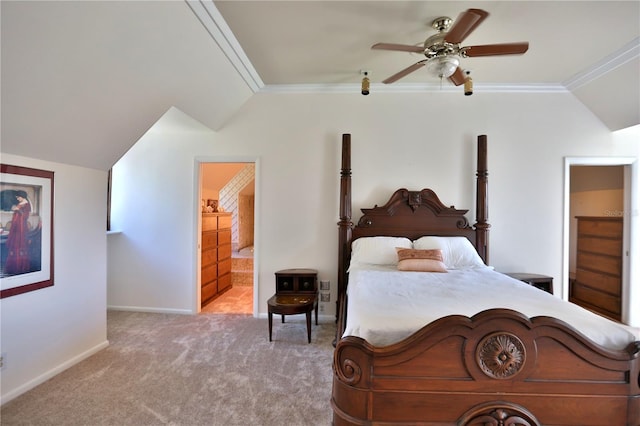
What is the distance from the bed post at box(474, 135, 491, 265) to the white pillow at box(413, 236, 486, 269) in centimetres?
17

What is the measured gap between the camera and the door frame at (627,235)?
334 cm

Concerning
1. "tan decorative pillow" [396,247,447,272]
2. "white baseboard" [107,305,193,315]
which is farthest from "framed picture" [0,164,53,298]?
"tan decorative pillow" [396,247,447,272]

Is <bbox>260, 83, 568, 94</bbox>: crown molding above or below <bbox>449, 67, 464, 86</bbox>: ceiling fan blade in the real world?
above

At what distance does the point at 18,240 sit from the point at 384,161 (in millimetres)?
3383

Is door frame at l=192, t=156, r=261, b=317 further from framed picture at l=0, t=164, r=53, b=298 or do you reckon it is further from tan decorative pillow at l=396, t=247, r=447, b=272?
tan decorative pillow at l=396, t=247, r=447, b=272

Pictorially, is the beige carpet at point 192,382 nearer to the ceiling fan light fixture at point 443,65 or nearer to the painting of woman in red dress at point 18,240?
the painting of woman in red dress at point 18,240

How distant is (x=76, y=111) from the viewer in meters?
2.12

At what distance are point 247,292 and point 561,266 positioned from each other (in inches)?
169

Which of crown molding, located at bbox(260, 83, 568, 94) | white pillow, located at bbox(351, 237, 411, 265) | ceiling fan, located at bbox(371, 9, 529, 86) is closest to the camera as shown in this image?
ceiling fan, located at bbox(371, 9, 529, 86)

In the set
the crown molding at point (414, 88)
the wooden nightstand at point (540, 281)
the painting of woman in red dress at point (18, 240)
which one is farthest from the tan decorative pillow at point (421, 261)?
the painting of woman in red dress at point (18, 240)

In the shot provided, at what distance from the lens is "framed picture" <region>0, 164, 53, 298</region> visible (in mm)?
1981

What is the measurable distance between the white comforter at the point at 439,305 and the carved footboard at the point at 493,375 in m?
0.09

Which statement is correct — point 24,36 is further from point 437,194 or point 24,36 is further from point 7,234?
point 437,194

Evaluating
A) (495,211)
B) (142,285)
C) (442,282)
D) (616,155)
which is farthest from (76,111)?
(616,155)
